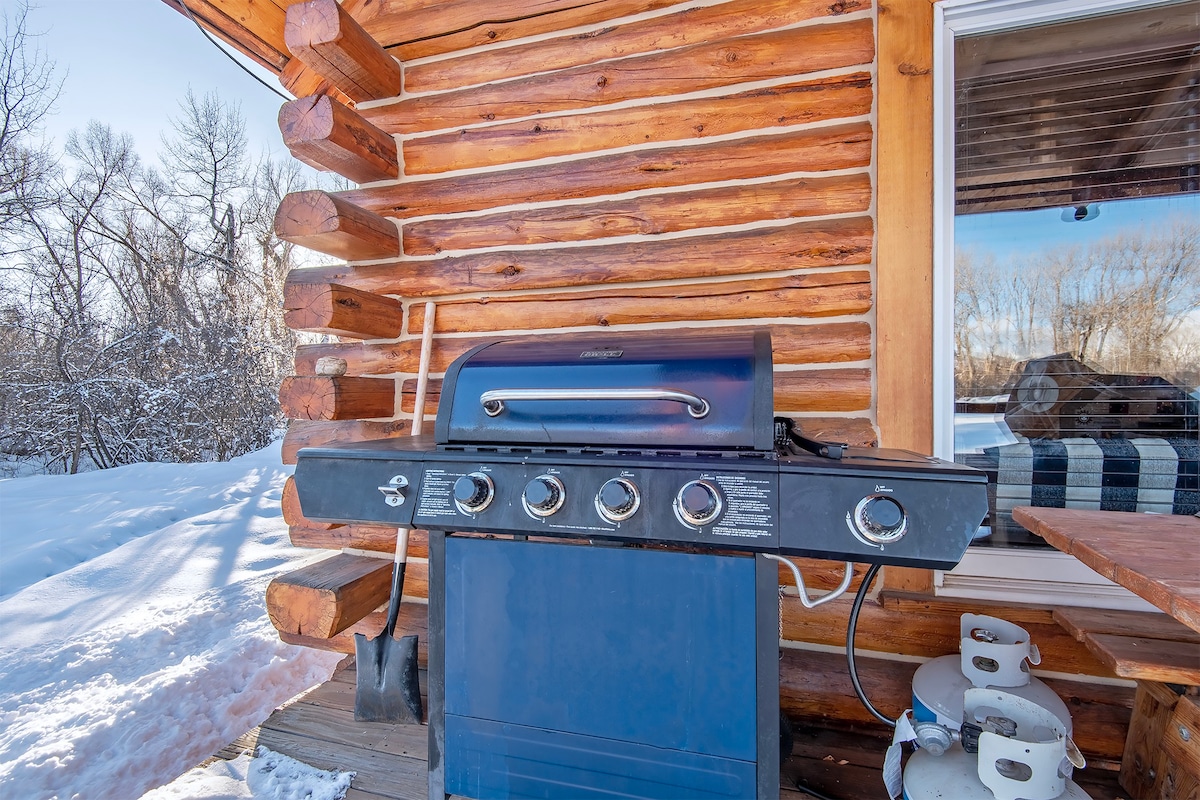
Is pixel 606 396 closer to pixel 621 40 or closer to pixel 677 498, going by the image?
pixel 677 498

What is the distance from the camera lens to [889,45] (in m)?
1.77

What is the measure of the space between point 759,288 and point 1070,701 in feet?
5.62

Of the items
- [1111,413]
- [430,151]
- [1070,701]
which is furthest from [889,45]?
[1070,701]

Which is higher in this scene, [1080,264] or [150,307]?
[150,307]

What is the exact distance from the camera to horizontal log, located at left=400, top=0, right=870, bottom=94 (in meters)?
1.88

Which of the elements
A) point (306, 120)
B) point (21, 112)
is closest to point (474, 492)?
point (306, 120)

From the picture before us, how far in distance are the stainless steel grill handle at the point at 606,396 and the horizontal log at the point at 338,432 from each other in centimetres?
130

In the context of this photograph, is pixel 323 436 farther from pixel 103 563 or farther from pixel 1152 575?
pixel 103 563

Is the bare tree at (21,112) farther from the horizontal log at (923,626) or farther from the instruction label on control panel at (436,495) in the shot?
the horizontal log at (923,626)

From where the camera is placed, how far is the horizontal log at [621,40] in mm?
1879

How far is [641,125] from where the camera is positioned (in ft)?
6.68

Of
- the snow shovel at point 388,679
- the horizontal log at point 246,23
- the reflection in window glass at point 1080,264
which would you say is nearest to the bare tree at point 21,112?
the horizontal log at point 246,23

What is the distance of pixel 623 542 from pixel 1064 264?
1.99m

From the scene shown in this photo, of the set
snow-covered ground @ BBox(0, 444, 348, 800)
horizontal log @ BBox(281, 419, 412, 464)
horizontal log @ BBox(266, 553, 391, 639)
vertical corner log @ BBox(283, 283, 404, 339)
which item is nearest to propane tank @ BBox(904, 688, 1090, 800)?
snow-covered ground @ BBox(0, 444, 348, 800)
